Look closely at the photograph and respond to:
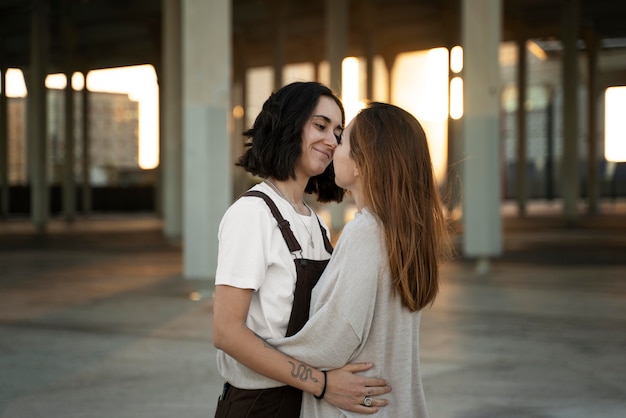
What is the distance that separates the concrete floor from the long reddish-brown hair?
2.39 meters

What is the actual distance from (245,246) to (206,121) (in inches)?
298

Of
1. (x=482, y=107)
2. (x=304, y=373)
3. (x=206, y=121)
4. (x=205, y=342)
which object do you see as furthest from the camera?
(x=482, y=107)

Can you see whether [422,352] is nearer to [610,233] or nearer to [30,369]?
[30,369]

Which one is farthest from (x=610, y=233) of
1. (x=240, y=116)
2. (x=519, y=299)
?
(x=240, y=116)

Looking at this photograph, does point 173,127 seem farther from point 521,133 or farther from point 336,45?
point 521,133

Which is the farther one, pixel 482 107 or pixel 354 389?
pixel 482 107

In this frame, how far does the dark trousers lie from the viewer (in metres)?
2.54

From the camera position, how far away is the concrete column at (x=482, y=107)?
1198 centimetres

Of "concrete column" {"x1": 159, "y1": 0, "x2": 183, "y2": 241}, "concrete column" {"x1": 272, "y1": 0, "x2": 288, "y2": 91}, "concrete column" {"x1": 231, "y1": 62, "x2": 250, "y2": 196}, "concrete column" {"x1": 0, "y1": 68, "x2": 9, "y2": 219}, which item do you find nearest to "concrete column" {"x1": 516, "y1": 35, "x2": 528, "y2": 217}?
"concrete column" {"x1": 272, "y1": 0, "x2": 288, "y2": 91}

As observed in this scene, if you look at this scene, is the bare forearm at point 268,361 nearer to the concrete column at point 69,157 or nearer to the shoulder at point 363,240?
the shoulder at point 363,240

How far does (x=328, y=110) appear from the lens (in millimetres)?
2682

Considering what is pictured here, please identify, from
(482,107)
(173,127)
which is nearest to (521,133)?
(173,127)

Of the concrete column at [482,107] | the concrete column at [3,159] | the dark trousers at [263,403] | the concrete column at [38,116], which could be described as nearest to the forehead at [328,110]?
the dark trousers at [263,403]

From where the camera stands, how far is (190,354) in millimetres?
6738
